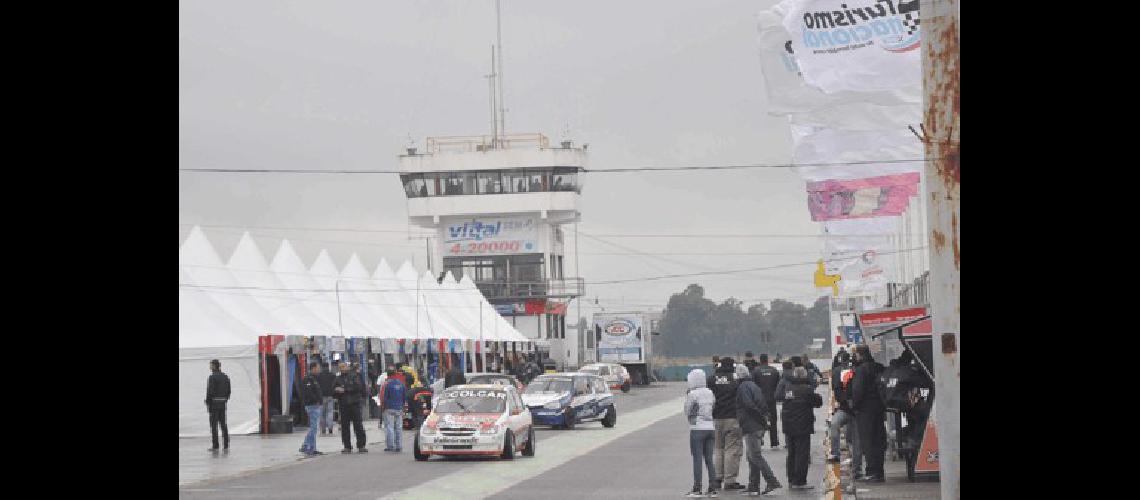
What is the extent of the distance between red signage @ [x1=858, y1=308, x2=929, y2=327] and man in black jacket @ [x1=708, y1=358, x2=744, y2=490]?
1.96m

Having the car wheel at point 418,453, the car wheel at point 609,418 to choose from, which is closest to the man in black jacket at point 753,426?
the car wheel at point 418,453

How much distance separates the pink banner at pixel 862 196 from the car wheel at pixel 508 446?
688 centimetres

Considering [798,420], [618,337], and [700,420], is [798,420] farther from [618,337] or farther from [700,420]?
[618,337]

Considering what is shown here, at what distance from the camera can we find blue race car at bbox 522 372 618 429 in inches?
1524

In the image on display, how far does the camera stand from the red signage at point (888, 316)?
2009 centimetres

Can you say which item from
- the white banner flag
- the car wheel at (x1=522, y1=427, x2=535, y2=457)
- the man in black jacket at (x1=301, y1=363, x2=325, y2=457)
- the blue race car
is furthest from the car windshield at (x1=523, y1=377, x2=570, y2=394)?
the white banner flag

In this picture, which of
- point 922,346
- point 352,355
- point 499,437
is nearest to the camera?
point 922,346

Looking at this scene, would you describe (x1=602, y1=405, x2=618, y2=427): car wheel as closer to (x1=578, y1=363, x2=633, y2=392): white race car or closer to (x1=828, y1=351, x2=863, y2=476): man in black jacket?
(x1=828, y1=351, x2=863, y2=476): man in black jacket
